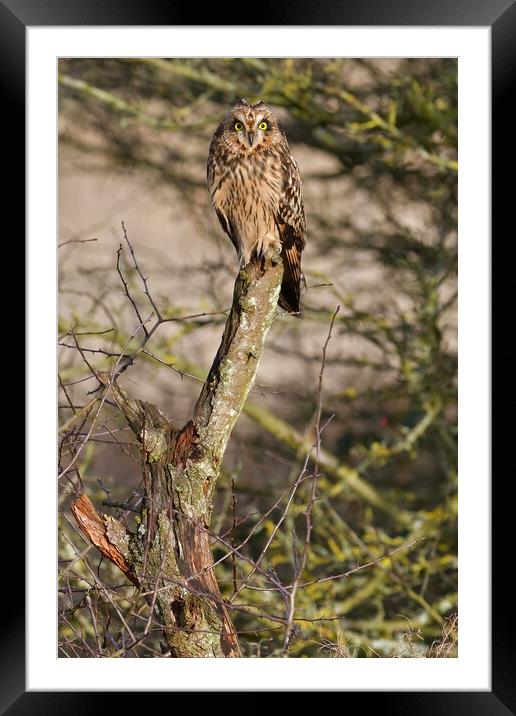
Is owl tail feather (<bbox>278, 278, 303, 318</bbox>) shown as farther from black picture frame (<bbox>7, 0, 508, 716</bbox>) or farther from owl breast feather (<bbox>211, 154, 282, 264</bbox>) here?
black picture frame (<bbox>7, 0, 508, 716</bbox>)

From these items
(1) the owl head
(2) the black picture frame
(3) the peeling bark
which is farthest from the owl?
(2) the black picture frame

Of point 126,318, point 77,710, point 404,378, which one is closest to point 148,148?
point 126,318

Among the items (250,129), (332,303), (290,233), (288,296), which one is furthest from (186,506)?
(332,303)

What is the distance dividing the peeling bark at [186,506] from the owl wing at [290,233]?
59cm

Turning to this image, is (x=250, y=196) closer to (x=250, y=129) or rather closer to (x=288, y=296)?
(x=250, y=129)

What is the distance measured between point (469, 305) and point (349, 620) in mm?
2274

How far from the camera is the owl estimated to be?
2.07m

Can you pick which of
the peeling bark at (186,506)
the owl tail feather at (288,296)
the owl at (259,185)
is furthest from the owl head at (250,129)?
the peeling bark at (186,506)

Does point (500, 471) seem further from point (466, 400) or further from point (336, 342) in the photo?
point (336, 342)

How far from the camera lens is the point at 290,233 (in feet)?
6.95

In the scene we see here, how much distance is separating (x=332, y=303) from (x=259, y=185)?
4.08 ft

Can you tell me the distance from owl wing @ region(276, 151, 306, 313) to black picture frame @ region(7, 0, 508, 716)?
2.69 feet
